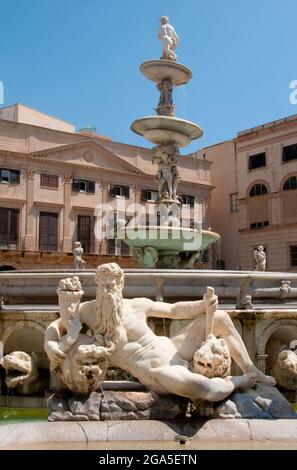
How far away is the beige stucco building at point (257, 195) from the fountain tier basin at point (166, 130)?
2764 centimetres

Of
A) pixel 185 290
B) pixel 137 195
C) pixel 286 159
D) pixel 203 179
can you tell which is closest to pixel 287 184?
pixel 286 159

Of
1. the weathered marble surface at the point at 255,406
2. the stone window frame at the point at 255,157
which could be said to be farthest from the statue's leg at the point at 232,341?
the stone window frame at the point at 255,157

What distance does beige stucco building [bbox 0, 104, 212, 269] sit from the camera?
37625mm

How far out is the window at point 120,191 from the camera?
42.7m

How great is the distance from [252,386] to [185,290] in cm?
344

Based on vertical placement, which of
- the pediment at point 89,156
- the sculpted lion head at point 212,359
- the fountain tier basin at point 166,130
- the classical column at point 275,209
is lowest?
the sculpted lion head at point 212,359

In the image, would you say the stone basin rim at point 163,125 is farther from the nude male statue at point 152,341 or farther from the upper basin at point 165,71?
the nude male statue at point 152,341

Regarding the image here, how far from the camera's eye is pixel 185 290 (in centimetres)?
917

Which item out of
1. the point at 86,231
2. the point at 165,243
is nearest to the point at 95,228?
the point at 86,231

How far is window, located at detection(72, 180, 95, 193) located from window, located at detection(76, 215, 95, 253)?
6.14 feet

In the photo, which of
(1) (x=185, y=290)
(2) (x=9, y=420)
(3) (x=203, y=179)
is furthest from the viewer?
(3) (x=203, y=179)

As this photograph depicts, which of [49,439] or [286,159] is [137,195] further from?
[49,439]

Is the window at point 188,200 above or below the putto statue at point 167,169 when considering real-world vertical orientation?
above

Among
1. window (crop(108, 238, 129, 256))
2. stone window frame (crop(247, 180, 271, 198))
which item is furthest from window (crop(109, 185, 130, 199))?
stone window frame (crop(247, 180, 271, 198))
